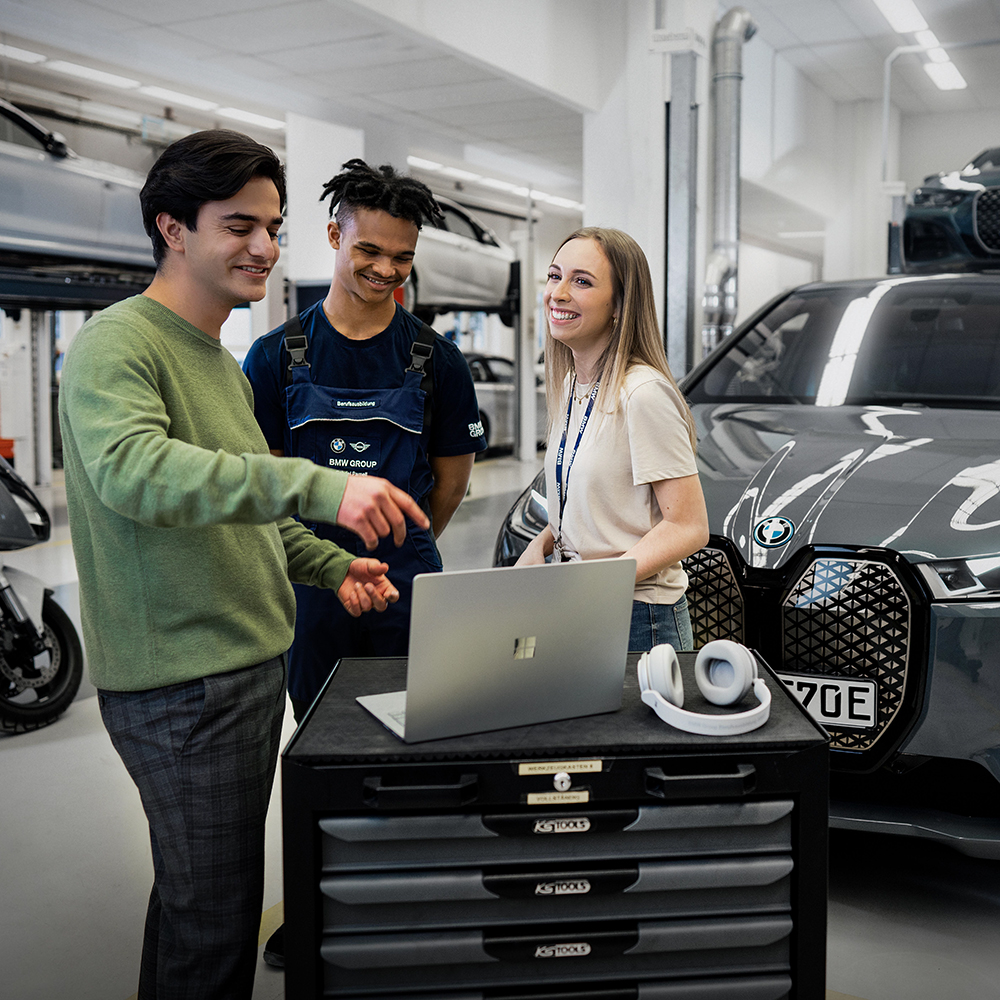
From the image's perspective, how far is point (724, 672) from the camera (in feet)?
4.07

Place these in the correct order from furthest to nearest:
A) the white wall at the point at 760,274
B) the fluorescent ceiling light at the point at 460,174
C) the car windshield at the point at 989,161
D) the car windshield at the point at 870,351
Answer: the fluorescent ceiling light at the point at 460,174
the white wall at the point at 760,274
the car windshield at the point at 989,161
the car windshield at the point at 870,351

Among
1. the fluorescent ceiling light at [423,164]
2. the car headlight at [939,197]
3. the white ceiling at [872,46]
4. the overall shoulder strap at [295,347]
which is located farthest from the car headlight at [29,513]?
the fluorescent ceiling light at [423,164]

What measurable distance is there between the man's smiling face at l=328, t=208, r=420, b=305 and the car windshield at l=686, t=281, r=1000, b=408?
1558 millimetres

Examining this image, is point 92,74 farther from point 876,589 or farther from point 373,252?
point 876,589

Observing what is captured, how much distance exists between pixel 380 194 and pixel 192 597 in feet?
3.04

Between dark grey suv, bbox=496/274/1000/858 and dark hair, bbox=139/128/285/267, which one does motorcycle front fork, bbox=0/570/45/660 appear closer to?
dark grey suv, bbox=496/274/1000/858

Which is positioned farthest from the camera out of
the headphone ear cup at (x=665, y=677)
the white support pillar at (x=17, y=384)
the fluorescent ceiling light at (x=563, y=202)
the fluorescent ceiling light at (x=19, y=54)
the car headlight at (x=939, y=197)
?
Answer: the fluorescent ceiling light at (x=563, y=202)

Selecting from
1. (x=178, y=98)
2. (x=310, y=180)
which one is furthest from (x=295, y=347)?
(x=178, y=98)

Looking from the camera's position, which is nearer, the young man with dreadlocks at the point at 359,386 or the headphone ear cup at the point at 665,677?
the headphone ear cup at the point at 665,677

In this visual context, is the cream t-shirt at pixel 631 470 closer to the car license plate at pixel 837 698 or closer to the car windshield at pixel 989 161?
the car license plate at pixel 837 698

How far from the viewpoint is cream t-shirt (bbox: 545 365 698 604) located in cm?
163

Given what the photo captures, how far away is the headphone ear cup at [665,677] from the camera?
3.86ft

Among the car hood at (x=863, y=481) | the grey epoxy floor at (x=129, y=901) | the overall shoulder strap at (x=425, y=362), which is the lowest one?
the grey epoxy floor at (x=129, y=901)

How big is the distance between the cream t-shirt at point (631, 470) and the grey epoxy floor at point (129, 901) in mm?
908
